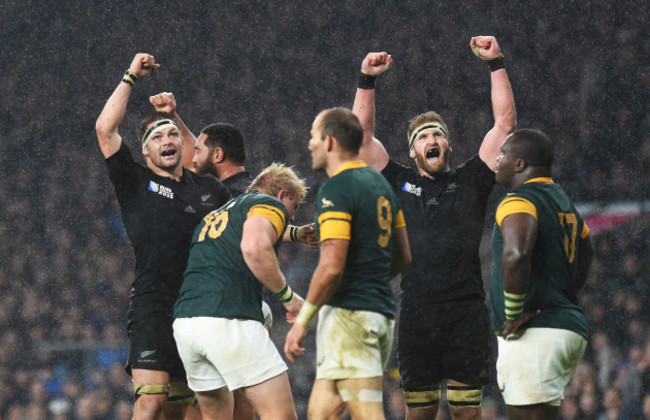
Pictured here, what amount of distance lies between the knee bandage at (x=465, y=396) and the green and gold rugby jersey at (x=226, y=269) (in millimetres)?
1388

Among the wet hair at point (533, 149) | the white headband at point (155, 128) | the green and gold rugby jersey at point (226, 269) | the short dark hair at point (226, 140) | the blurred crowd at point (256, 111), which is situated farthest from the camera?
the blurred crowd at point (256, 111)

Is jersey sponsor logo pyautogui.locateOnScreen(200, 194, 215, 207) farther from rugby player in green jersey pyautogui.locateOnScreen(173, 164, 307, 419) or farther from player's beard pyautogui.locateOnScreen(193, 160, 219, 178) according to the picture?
player's beard pyautogui.locateOnScreen(193, 160, 219, 178)

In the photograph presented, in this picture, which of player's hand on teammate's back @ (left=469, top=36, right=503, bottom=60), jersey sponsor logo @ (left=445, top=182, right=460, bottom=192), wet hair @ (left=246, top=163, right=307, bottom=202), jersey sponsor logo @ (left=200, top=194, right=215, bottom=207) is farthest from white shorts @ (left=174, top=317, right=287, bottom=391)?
player's hand on teammate's back @ (left=469, top=36, right=503, bottom=60)

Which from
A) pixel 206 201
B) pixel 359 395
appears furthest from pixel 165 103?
pixel 359 395

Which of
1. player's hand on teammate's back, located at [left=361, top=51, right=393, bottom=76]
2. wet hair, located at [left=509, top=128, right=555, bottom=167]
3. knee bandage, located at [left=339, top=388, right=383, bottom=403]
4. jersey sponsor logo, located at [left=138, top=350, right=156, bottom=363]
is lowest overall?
knee bandage, located at [left=339, top=388, right=383, bottom=403]

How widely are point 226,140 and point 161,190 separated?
0.87 meters

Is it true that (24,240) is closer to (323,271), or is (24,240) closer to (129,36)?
(129,36)

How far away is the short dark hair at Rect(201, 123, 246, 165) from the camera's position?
6527 mm

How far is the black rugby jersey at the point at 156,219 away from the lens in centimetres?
568

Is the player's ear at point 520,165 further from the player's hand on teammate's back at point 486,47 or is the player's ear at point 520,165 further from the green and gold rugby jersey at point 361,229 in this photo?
the player's hand on teammate's back at point 486,47

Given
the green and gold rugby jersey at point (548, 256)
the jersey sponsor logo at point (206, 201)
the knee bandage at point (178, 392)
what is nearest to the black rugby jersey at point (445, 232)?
the green and gold rugby jersey at point (548, 256)

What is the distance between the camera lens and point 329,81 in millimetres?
16188

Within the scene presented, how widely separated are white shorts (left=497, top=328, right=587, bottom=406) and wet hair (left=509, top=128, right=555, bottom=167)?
91 centimetres

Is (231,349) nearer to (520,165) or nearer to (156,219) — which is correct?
(156,219)
